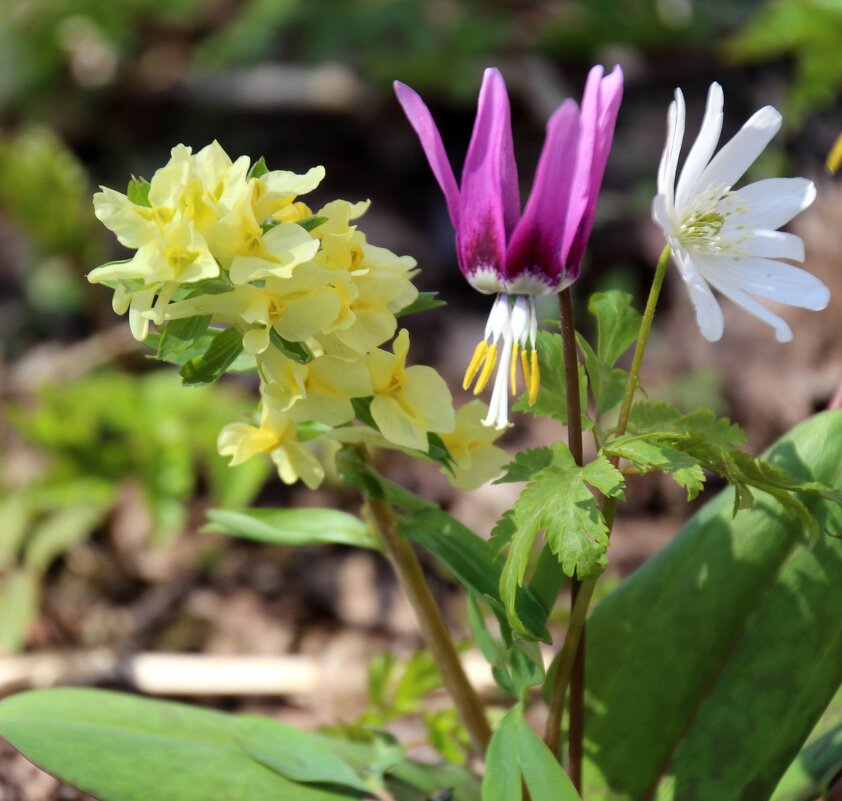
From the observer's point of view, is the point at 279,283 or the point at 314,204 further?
the point at 314,204

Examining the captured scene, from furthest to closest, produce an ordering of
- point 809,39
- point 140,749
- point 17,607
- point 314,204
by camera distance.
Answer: point 314,204 < point 809,39 < point 17,607 < point 140,749

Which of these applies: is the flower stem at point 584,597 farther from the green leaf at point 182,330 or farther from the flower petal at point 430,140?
the green leaf at point 182,330

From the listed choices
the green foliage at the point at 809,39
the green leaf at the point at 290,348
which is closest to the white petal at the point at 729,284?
the green leaf at the point at 290,348

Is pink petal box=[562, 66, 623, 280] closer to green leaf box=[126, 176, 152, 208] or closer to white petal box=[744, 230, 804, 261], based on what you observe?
white petal box=[744, 230, 804, 261]

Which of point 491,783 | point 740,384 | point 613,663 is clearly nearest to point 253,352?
point 491,783

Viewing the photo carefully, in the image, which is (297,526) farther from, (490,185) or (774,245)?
(774,245)

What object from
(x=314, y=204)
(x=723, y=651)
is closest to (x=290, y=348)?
(x=723, y=651)

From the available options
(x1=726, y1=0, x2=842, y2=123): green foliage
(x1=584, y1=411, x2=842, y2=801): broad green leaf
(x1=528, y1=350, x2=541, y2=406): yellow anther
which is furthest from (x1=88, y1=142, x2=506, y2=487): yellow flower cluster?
(x1=726, y1=0, x2=842, y2=123): green foliage

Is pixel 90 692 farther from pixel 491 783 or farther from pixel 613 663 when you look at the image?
pixel 613 663
